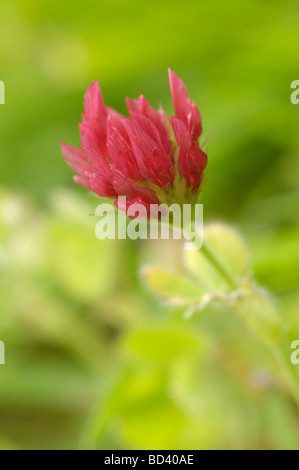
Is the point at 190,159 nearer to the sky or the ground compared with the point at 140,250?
nearer to the ground

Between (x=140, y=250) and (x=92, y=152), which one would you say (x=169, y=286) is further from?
(x=140, y=250)

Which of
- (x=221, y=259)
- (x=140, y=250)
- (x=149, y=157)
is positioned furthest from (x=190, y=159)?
(x=140, y=250)

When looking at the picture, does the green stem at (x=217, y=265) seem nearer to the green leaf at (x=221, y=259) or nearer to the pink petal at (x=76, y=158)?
the green leaf at (x=221, y=259)

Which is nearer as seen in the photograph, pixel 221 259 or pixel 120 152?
pixel 120 152

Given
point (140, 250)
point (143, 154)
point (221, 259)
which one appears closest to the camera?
point (143, 154)

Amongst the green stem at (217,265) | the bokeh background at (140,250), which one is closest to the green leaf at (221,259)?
the green stem at (217,265)
